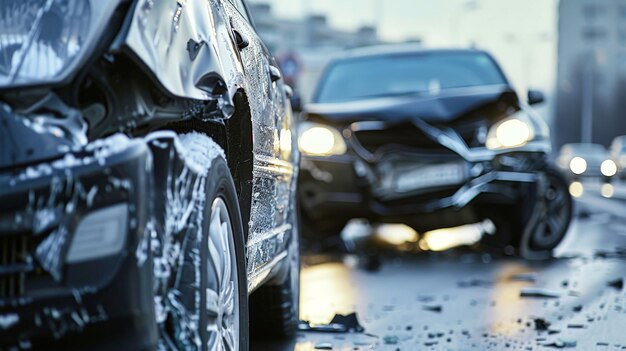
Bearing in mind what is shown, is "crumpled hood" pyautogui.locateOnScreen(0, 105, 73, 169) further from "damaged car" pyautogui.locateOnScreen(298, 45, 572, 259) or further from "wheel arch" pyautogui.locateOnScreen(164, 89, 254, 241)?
"damaged car" pyautogui.locateOnScreen(298, 45, 572, 259)

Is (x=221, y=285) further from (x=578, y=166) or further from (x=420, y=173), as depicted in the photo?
→ (x=578, y=166)

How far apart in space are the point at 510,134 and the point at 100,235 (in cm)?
709

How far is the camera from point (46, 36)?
257cm

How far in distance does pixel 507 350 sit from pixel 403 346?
47 centimetres

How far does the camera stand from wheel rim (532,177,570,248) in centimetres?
957

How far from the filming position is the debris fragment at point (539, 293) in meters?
7.08

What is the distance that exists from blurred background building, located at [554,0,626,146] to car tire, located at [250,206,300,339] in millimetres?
109613

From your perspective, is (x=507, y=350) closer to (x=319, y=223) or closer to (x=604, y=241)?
(x=319, y=223)

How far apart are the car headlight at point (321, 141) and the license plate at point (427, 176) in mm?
521

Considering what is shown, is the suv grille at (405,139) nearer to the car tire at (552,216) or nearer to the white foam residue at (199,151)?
the car tire at (552,216)

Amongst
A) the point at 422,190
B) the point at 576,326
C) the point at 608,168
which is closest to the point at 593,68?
the point at 608,168

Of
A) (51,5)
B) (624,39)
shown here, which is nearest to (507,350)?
A: (51,5)

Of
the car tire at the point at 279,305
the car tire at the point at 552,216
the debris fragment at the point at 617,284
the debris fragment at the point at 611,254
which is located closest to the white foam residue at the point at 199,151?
the car tire at the point at 279,305

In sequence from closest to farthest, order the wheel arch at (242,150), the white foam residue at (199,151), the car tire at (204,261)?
the car tire at (204,261) → the white foam residue at (199,151) → the wheel arch at (242,150)
